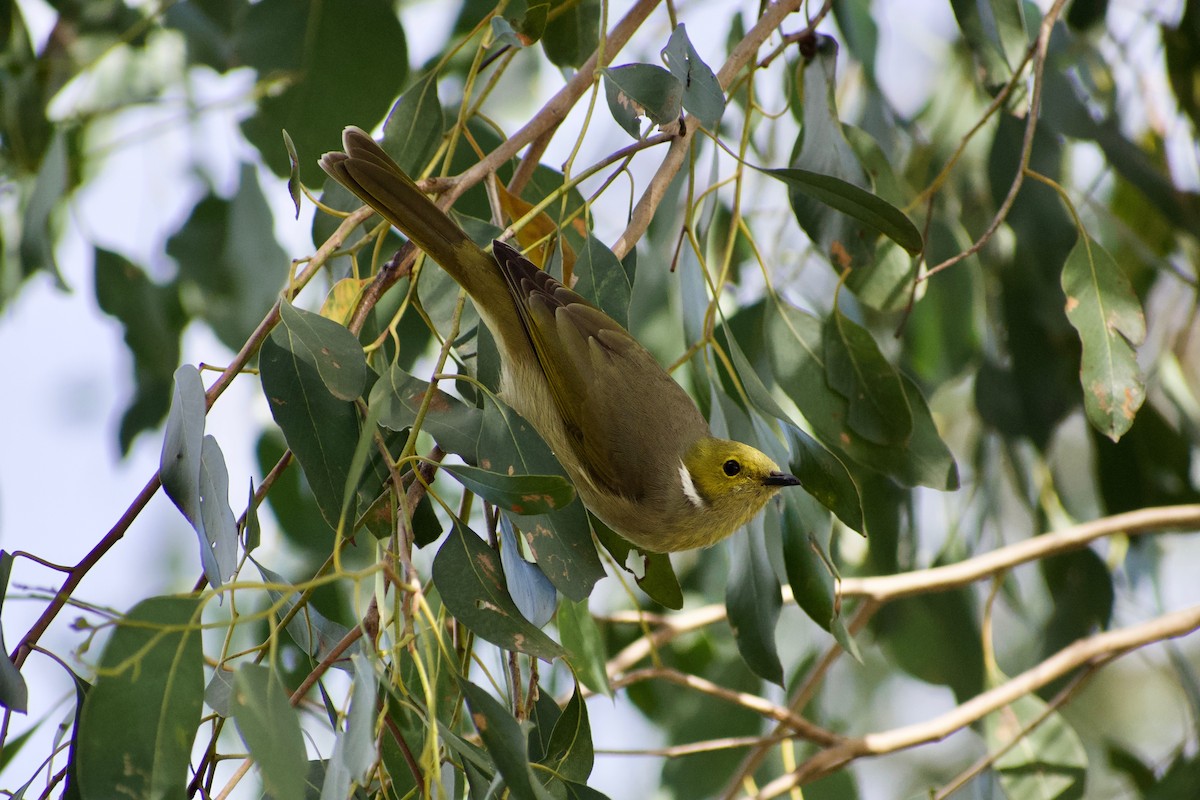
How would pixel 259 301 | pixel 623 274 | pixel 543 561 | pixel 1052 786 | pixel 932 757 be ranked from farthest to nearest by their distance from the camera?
pixel 932 757 → pixel 259 301 → pixel 1052 786 → pixel 623 274 → pixel 543 561

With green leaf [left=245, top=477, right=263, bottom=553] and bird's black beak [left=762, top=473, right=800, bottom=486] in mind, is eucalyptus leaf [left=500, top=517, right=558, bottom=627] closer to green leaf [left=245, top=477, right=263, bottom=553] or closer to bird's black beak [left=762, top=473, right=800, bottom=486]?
green leaf [left=245, top=477, right=263, bottom=553]

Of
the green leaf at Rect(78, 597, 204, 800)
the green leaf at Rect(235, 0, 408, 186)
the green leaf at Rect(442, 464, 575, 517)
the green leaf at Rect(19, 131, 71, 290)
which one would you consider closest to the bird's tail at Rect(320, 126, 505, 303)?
the green leaf at Rect(235, 0, 408, 186)

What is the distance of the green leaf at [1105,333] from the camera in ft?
6.72

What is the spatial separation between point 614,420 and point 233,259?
1.28 m

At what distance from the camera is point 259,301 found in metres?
3.09

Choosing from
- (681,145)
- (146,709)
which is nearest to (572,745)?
(146,709)

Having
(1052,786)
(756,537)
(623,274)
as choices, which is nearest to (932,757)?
(1052,786)

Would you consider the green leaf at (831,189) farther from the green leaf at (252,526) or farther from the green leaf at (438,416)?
the green leaf at (252,526)

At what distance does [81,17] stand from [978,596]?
329cm

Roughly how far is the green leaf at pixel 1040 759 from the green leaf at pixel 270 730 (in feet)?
6.39

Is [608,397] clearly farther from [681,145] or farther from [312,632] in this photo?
[312,632]

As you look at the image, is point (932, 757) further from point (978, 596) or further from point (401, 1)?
point (401, 1)

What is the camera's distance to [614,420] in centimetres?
256

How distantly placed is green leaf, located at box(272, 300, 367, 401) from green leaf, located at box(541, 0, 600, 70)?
1.18 metres
